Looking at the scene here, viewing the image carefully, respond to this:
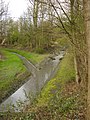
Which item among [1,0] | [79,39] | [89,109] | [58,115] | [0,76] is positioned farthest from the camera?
[1,0]

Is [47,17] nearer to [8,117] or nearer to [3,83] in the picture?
[8,117]

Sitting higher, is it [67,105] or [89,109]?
[89,109]

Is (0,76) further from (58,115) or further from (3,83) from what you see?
(58,115)

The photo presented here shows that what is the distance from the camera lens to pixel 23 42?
4794 cm

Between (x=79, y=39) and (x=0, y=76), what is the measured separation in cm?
1109

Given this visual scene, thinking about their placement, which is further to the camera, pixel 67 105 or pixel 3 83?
pixel 3 83

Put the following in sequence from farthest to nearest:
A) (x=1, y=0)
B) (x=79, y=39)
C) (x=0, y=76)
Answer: (x=1, y=0), (x=0, y=76), (x=79, y=39)

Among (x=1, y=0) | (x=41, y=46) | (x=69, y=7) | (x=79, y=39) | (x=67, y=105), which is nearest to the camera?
(x=67, y=105)

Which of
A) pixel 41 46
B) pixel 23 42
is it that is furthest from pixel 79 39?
pixel 23 42

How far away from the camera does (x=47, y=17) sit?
9008mm

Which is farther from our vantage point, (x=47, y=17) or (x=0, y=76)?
(x=0, y=76)

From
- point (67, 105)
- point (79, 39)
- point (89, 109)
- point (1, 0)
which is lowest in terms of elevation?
point (67, 105)

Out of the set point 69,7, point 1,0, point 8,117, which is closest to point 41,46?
point 1,0

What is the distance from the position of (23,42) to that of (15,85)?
32.0 metres
